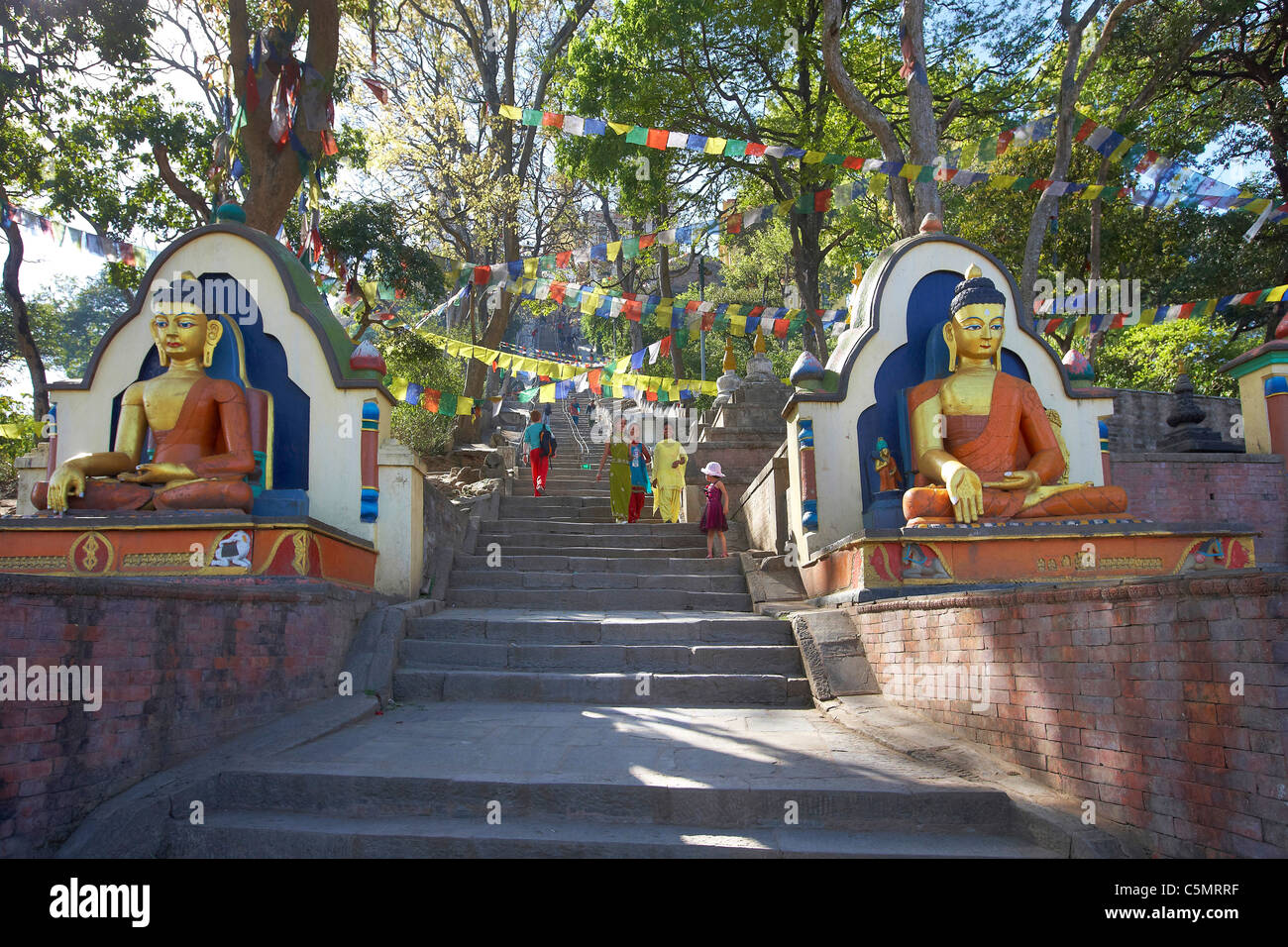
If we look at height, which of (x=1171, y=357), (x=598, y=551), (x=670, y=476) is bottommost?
(x=598, y=551)

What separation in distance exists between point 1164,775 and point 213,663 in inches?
183

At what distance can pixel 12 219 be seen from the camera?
10852mm

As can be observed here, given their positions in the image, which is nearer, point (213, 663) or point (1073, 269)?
point (213, 663)

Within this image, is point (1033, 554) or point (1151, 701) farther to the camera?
point (1033, 554)

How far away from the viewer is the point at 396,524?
834 centimetres

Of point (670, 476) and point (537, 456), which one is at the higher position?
point (537, 456)

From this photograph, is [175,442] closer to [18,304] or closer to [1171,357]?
[18,304]

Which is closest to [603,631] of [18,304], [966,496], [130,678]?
[966,496]

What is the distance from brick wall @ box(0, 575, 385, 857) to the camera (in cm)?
367

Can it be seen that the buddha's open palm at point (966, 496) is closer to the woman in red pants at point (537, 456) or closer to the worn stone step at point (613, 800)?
the worn stone step at point (613, 800)

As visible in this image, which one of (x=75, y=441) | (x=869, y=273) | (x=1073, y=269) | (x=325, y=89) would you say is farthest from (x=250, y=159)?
(x=1073, y=269)

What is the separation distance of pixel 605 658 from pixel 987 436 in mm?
3910
